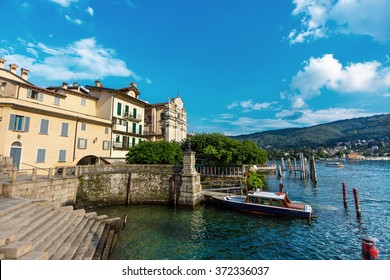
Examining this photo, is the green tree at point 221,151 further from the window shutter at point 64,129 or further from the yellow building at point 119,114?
the window shutter at point 64,129

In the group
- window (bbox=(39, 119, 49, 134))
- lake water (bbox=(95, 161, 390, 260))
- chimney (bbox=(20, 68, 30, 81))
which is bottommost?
lake water (bbox=(95, 161, 390, 260))

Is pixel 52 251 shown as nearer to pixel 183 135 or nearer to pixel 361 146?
pixel 183 135

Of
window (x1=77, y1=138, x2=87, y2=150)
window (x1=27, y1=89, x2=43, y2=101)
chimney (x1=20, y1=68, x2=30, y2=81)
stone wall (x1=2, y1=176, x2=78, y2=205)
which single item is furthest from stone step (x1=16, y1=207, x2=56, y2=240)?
chimney (x1=20, y1=68, x2=30, y2=81)

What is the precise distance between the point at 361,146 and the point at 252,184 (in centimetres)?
21515

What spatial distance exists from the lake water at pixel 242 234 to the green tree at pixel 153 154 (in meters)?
6.23

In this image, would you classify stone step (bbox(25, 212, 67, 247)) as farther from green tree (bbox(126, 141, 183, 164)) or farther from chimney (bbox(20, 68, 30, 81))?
chimney (bbox(20, 68, 30, 81))

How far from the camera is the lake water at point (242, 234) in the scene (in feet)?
33.6

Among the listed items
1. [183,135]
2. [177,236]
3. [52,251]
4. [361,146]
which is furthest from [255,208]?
[361,146]

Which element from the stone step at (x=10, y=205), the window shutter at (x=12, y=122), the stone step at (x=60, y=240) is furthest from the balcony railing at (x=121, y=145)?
the stone step at (x=60, y=240)

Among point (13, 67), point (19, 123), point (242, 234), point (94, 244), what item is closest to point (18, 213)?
point (94, 244)

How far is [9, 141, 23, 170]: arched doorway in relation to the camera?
1916 cm

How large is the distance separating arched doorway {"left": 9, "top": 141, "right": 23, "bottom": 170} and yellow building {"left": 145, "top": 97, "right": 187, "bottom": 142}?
66.6ft

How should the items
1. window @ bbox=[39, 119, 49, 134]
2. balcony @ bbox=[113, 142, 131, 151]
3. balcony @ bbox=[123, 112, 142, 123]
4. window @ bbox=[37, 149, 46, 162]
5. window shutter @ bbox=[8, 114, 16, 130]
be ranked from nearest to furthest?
window shutter @ bbox=[8, 114, 16, 130]
window @ bbox=[37, 149, 46, 162]
window @ bbox=[39, 119, 49, 134]
balcony @ bbox=[113, 142, 131, 151]
balcony @ bbox=[123, 112, 142, 123]

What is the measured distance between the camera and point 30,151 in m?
20.3
